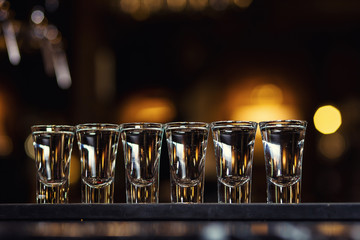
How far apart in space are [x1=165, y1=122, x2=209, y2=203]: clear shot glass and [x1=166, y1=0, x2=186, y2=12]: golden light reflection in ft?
7.55

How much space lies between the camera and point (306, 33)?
3.67 meters

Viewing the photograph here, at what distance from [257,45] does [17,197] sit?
206 cm

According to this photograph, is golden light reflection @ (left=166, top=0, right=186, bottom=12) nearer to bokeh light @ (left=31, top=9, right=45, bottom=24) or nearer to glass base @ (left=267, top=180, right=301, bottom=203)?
bokeh light @ (left=31, top=9, right=45, bottom=24)

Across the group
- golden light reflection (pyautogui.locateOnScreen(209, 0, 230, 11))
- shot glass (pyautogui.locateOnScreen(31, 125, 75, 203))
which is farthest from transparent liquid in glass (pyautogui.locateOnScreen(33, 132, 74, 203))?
golden light reflection (pyautogui.locateOnScreen(209, 0, 230, 11))

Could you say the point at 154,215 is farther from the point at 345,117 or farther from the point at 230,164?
the point at 345,117

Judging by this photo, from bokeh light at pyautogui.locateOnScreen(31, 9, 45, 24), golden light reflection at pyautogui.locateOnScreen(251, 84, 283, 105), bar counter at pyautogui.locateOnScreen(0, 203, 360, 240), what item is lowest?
bar counter at pyautogui.locateOnScreen(0, 203, 360, 240)

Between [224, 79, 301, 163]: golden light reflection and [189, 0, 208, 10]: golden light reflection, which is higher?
[189, 0, 208, 10]: golden light reflection

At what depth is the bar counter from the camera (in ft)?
2.02

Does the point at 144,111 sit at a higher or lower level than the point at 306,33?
lower

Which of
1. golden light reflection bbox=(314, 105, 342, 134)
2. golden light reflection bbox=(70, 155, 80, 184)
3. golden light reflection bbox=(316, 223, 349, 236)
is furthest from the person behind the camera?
golden light reflection bbox=(314, 105, 342, 134)

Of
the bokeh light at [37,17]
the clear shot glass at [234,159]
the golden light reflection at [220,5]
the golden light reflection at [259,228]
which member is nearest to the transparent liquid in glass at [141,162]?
the clear shot glass at [234,159]

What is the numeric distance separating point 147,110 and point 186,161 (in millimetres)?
2973

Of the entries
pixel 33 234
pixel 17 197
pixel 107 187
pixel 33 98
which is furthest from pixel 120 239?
pixel 33 98

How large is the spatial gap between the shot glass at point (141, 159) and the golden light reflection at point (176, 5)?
7.53 feet
